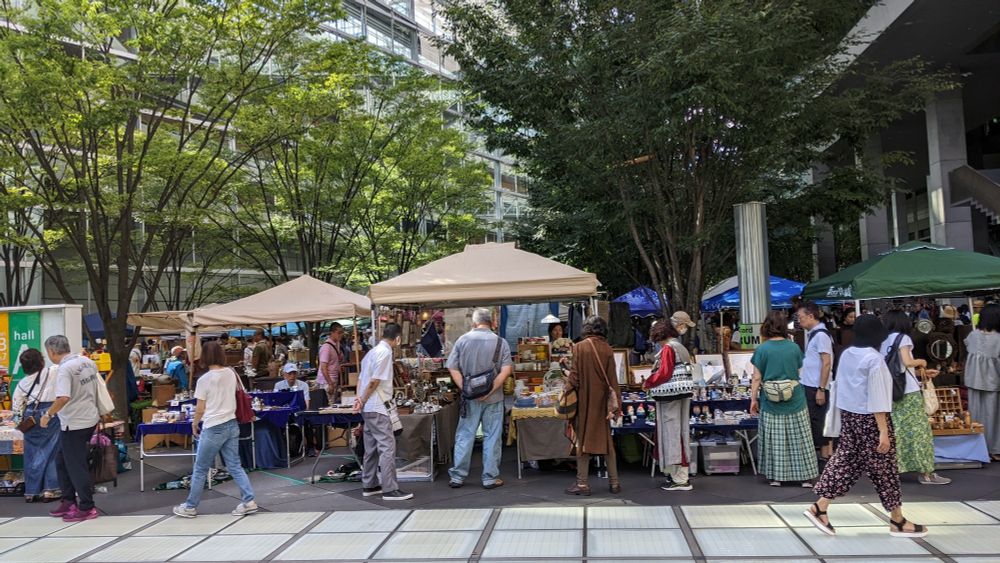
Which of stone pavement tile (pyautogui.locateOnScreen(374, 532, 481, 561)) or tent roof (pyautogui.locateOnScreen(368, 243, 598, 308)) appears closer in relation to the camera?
stone pavement tile (pyautogui.locateOnScreen(374, 532, 481, 561))

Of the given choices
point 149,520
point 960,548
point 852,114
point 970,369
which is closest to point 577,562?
point 960,548

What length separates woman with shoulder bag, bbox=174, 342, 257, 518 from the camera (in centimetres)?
709

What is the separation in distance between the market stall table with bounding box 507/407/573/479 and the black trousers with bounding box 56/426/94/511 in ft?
14.3

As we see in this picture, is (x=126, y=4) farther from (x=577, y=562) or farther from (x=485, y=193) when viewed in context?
(x=485, y=193)

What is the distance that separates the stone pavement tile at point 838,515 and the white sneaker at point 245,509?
489 centimetres

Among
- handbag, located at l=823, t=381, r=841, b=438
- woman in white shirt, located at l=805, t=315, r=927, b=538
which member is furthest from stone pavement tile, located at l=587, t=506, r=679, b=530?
handbag, located at l=823, t=381, r=841, b=438

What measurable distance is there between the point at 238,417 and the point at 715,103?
7436 millimetres

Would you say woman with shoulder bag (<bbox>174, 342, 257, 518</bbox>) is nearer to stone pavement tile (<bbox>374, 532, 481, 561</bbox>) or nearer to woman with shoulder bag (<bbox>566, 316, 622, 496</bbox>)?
stone pavement tile (<bbox>374, 532, 481, 561</bbox>)

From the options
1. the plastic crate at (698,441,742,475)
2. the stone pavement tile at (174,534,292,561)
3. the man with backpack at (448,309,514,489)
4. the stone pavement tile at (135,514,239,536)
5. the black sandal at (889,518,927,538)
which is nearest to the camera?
the black sandal at (889,518,927,538)

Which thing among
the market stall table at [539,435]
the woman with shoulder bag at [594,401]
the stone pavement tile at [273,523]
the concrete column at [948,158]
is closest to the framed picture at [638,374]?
the market stall table at [539,435]

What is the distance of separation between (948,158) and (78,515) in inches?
960

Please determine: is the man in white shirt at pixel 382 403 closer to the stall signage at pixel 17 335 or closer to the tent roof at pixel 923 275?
the stall signage at pixel 17 335

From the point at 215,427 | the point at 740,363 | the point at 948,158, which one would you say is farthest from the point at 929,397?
the point at 948,158

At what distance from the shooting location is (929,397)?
764cm
